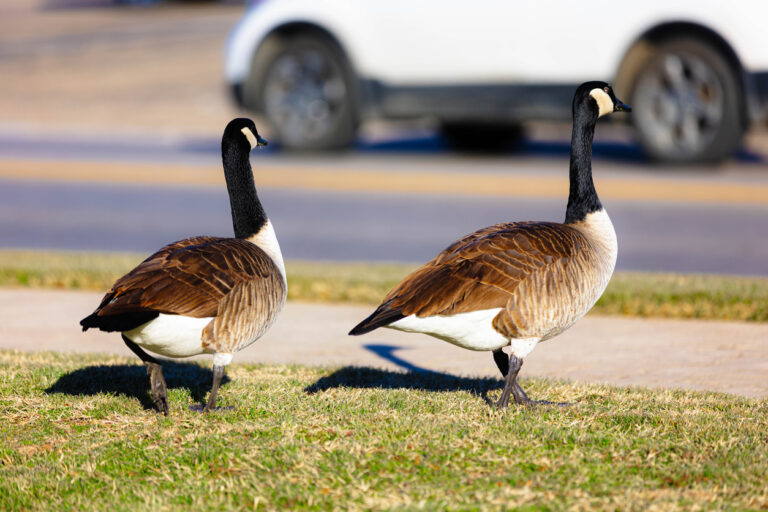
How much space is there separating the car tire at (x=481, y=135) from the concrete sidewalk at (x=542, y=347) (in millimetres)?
8803

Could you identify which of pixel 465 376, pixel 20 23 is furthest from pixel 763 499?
pixel 20 23

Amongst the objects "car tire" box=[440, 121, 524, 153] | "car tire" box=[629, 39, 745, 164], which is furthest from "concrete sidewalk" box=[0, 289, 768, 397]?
"car tire" box=[440, 121, 524, 153]

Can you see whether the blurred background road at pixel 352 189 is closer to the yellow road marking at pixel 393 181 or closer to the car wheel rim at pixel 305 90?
the yellow road marking at pixel 393 181

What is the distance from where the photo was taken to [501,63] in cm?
1366

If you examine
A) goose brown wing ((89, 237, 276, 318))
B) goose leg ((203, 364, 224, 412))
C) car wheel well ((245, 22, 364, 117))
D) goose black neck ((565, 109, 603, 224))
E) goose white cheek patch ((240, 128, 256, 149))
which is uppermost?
car wheel well ((245, 22, 364, 117))

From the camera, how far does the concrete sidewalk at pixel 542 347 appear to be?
6.40 m

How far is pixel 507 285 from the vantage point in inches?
197

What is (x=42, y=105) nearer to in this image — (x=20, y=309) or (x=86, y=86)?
(x=86, y=86)

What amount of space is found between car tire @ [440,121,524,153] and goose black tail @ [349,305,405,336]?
11.8 m

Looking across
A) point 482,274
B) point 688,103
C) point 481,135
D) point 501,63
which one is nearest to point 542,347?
point 482,274

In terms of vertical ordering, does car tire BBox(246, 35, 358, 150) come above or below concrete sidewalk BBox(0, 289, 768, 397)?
above

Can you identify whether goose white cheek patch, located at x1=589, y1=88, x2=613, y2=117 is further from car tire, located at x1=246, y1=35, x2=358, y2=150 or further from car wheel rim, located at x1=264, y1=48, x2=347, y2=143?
car wheel rim, located at x1=264, y1=48, x2=347, y2=143

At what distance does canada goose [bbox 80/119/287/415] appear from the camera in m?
4.82

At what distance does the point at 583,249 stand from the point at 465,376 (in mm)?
1407
